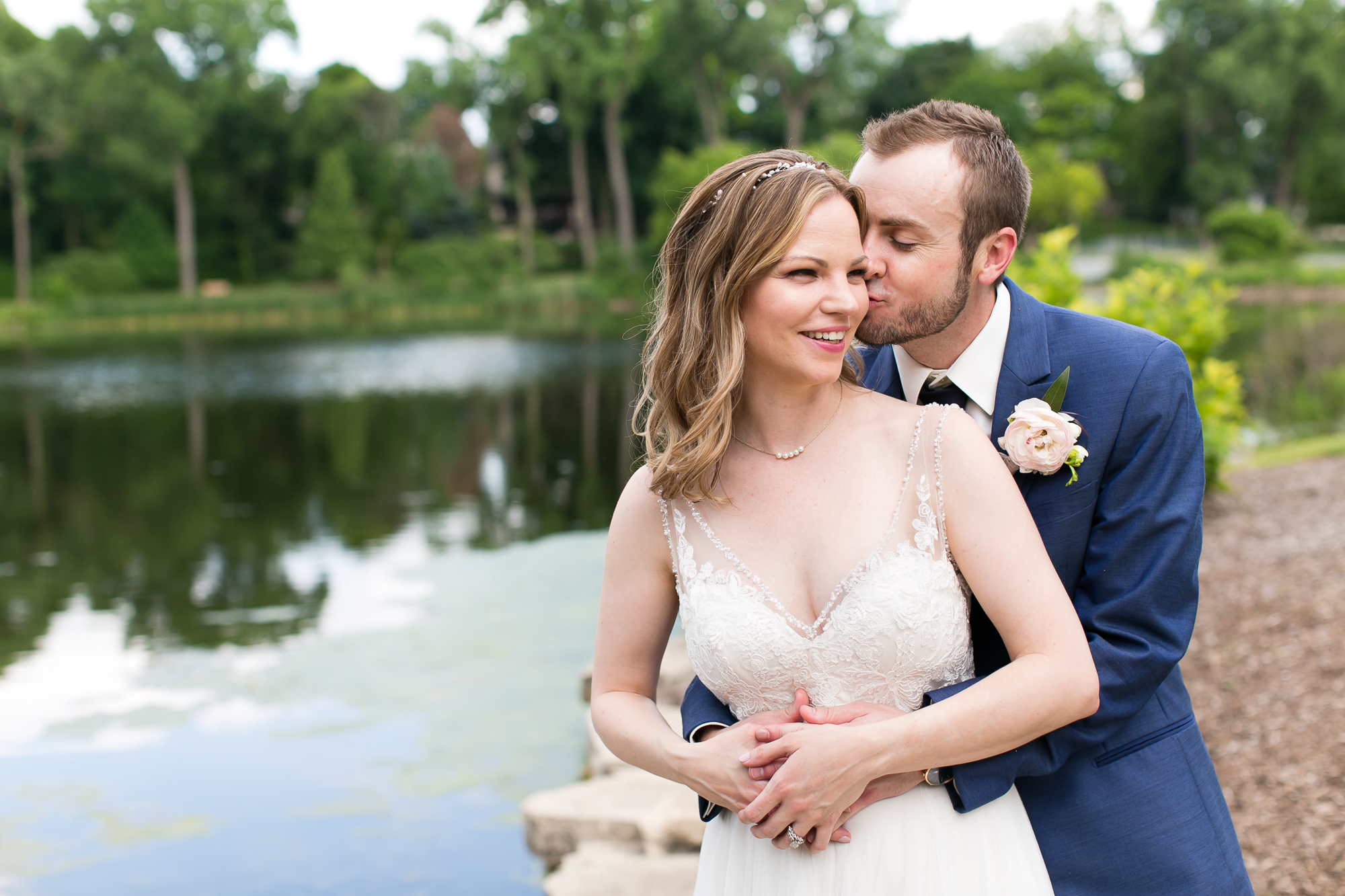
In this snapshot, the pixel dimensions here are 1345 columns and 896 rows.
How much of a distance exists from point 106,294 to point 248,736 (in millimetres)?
46917

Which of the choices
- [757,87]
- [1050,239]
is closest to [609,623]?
[1050,239]

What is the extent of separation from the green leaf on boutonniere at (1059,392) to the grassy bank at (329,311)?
37878 mm

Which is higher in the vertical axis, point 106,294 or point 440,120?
point 440,120

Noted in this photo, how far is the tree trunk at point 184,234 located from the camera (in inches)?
1983

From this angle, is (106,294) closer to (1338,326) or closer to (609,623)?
(1338,326)

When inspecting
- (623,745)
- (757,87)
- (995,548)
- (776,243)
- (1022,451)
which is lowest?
(623,745)

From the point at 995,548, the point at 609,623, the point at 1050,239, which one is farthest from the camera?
the point at 1050,239

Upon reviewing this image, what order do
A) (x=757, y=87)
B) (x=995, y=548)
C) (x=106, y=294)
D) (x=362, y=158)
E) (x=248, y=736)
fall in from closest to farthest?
1. (x=995, y=548)
2. (x=248, y=736)
3. (x=106, y=294)
4. (x=362, y=158)
5. (x=757, y=87)

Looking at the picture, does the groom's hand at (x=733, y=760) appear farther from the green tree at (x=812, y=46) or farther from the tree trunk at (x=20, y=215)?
the tree trunk at (x=20, y=215)

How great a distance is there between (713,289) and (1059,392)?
0.69 m

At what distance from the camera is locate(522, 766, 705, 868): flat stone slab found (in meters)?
4.51

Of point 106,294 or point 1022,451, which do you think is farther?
point 106,294

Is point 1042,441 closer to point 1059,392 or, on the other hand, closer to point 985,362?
point 1059,392

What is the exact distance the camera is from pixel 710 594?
6.56ft
